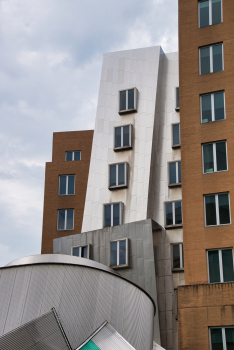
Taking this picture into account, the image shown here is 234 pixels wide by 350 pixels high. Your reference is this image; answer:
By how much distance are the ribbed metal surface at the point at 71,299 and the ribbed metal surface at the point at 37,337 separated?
0.71 metres

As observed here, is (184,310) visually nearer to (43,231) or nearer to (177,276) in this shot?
(177,276)

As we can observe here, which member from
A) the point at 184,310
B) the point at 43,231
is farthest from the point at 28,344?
the point at 43,231

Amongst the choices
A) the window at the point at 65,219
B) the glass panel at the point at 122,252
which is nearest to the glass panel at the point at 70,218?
the window at the point at 65,219

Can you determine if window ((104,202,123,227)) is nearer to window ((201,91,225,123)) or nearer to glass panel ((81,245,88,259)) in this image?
glass panel ((81,245,88,259))

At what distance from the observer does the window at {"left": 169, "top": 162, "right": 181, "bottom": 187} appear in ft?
134

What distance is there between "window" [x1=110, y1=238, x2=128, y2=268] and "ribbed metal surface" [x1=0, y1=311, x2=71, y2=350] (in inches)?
638

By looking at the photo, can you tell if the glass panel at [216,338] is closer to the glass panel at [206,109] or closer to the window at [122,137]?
the glass panel at [206,109]

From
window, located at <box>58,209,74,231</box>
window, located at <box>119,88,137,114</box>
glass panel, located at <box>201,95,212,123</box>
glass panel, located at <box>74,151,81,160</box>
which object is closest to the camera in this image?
glass panel, located at <box>201,95,212,123</box>

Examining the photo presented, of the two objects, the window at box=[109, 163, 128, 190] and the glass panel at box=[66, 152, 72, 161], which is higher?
the glass panel at box=[66, 152, 72, 161]

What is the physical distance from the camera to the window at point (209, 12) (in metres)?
35.2

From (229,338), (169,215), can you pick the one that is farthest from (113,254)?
(229,338)

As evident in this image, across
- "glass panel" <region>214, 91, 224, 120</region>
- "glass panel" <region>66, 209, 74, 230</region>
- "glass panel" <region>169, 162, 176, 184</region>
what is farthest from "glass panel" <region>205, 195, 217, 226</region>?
"glass panel" <region>66, 209, 74, 230</region>

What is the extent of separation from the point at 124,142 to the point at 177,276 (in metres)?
12.6

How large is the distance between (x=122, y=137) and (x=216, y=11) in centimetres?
1323
